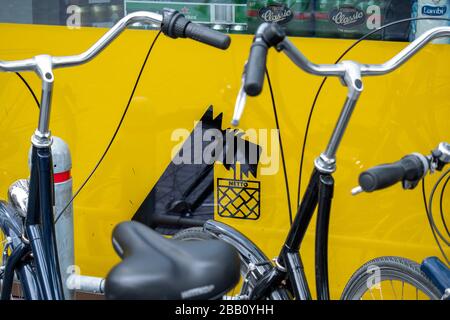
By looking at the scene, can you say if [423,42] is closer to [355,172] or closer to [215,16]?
[355,172]

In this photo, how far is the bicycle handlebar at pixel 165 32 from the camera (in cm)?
238

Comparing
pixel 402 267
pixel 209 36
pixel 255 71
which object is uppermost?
pixel 209 36

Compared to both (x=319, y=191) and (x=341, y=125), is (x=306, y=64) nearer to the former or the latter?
(x=341, y=125)

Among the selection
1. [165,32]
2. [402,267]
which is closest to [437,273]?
[402,267]

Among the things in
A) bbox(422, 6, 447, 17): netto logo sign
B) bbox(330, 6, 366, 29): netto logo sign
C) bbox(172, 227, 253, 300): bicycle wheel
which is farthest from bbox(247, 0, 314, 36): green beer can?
bbox(172, 227, 253, 300): bicycle wheel

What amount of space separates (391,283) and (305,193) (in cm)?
46

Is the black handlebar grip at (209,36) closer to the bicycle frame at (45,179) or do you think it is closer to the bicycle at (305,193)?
the bicycle frame at (45,179)

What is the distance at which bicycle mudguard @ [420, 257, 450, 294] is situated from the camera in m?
2.35

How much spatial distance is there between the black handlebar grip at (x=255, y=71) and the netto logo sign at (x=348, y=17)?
1612 mm

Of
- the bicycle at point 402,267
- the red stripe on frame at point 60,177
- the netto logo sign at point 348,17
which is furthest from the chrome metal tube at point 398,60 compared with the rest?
the red stripe on frame at point 60,177

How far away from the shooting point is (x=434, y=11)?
133 inches

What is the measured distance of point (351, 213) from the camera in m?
3.58
